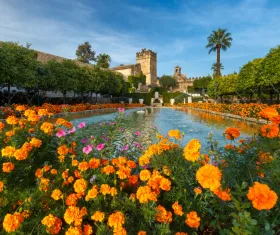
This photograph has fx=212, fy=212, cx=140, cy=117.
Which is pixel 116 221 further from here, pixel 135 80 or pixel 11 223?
pixel 135 80

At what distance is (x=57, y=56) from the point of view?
3378 cm

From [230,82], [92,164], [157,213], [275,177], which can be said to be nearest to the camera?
[157,213]

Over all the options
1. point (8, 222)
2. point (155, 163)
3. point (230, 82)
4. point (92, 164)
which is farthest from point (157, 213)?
point (230, 82)

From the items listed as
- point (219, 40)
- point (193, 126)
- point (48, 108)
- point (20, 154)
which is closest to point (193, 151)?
point (20, 154)

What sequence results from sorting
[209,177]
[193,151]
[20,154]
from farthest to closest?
[20,154] < [193,151] < [209,177]

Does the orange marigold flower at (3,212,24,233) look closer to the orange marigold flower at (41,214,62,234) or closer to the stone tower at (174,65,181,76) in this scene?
A: the orange marigold flower at (41,214,62,234)

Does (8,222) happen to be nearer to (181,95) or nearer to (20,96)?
(20,96)

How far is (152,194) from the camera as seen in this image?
4.42 feet

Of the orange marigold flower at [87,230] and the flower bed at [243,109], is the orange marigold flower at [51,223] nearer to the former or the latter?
the orange marigold flower at [87,230]

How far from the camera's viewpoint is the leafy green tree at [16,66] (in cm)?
1307

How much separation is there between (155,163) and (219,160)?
2.35ft

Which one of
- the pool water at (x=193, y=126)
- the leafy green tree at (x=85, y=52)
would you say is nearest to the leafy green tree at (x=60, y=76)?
the pool water at (x=193, y=126)

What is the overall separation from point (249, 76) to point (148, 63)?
50.8 m

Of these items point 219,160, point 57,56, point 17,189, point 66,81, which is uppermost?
point 57,56
